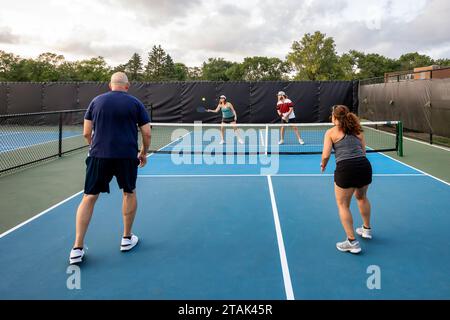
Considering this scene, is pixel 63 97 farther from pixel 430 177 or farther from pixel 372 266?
pixel 372 266

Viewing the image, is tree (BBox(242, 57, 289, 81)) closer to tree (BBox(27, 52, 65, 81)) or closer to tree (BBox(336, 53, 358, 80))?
tree (BBox(336, 53, 358, 80))

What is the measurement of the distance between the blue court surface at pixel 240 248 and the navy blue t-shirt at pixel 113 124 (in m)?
1.12

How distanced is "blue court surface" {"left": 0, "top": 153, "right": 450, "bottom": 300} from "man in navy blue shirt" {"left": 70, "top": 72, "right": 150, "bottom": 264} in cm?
55

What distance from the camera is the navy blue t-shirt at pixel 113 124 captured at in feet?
12.0

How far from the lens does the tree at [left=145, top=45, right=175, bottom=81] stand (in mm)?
99312

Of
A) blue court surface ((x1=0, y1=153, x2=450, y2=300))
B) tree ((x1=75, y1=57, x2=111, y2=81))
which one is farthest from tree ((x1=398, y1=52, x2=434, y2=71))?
blue court surface ((x1=0, y1=153, x2=450, y2=300))

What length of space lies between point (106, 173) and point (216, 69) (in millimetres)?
110478

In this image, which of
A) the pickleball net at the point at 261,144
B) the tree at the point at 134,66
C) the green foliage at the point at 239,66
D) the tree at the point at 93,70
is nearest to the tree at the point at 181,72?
the green foliage at the point at 239,66

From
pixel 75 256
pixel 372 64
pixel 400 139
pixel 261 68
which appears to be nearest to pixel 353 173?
pixel 75 256

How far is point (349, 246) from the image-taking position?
392 centimetres

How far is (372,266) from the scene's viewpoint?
11.9ft

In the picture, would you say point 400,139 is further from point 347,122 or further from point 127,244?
point 127,244

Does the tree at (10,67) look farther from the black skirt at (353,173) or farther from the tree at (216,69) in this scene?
the black skirt at (353,173)
